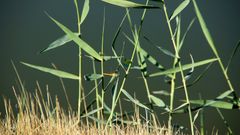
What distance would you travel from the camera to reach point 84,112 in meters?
1.52

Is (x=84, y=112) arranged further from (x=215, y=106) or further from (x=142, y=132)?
(x=215, y=106)

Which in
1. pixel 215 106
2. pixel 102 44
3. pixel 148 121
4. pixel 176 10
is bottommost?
pixel 148 121

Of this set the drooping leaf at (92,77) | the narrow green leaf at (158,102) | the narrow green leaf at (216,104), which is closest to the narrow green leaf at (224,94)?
the narrow green leaf at (216,104)

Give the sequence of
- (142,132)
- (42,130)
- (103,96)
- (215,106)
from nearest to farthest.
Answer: (215,106) < (103,96) < (142,132) < (42,130)

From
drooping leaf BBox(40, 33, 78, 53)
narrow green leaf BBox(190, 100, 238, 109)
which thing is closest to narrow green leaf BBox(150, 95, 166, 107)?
narrow green leaf BBox(190, 100, 238, 109)

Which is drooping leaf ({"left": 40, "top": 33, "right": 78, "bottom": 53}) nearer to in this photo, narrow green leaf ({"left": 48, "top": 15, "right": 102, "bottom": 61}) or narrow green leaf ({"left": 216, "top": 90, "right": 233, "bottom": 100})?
narrow green leaf ({"left": 48, "top": 15, "right": 102, "bottom": 61})

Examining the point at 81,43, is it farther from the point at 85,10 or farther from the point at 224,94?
the point at 224,94

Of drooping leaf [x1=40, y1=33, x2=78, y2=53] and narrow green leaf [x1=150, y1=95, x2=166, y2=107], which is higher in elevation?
drooping leaf [x1=40, y1=33, x2=78, y2=53]

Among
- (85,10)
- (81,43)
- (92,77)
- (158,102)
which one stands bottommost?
(158,102)

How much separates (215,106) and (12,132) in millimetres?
1065

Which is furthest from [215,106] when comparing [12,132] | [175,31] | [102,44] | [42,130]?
[12,132]

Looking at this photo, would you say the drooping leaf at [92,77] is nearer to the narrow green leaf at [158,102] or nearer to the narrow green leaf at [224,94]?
the narrow green leaf at [158,102]

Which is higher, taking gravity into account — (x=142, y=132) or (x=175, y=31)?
(x=175, y=31)

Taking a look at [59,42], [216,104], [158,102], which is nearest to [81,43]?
[59,42]
